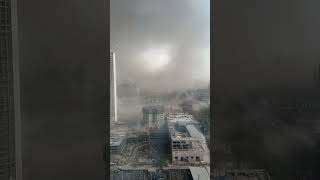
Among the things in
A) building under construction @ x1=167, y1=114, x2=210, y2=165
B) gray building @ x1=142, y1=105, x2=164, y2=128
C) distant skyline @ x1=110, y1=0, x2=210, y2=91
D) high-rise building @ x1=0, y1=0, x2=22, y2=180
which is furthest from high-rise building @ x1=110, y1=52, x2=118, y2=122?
high-rise building @ x1=0, y1=0, x2=22, y2=180

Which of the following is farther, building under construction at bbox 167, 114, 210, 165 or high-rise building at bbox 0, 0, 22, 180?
building under construction at bbox 167, 114, 210, 165

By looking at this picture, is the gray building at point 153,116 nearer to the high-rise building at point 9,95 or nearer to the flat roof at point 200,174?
the flat roof at point 200,174

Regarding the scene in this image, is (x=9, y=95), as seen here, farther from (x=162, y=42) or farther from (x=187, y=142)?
(x=187, y=142)

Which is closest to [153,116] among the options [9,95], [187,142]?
[187,142]

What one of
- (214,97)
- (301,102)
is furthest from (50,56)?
(301,102)

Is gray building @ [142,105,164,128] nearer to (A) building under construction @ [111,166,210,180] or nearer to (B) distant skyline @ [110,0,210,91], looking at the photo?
(B) distant skyline @ [110,0,210,91]

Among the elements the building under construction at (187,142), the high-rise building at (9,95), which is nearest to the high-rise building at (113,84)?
the building under construction at (187,142)
